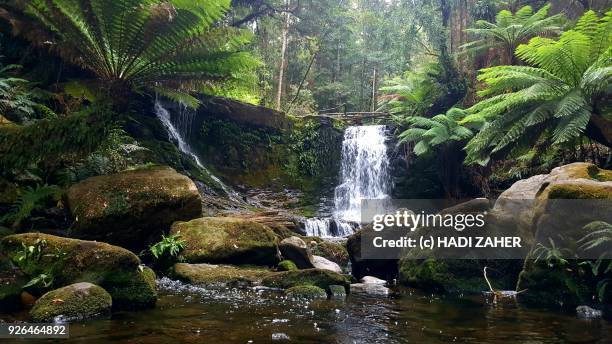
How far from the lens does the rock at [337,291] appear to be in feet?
16.6

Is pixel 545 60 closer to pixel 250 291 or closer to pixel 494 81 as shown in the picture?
pixel 494 81

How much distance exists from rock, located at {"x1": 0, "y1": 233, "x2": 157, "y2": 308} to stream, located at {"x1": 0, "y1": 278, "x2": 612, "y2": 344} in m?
0.22

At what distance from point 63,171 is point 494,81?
6.96m

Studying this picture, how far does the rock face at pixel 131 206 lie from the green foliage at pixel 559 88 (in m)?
5.09

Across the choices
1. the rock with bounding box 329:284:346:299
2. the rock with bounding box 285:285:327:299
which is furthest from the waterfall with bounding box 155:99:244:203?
the rock with bounding box 285:285:327:299

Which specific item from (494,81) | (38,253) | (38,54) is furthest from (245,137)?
(38,253)

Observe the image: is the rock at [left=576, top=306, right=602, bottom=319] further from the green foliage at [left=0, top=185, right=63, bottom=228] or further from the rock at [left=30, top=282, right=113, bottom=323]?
the green foliage at [left=0, top=185, right=63, bottom=228]

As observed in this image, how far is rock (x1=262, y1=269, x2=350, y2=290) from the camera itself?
5184mm

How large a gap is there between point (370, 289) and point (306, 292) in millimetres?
1112

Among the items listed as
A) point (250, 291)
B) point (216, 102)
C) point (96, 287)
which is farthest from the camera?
point (216, 102)

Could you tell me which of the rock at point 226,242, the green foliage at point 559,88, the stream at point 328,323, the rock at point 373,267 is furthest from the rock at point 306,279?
the green foliage at point 559,88

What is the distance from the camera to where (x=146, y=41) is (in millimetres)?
6535

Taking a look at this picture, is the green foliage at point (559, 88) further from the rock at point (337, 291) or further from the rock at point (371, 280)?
the rock at point (337, 291)

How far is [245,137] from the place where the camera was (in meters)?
13.6
